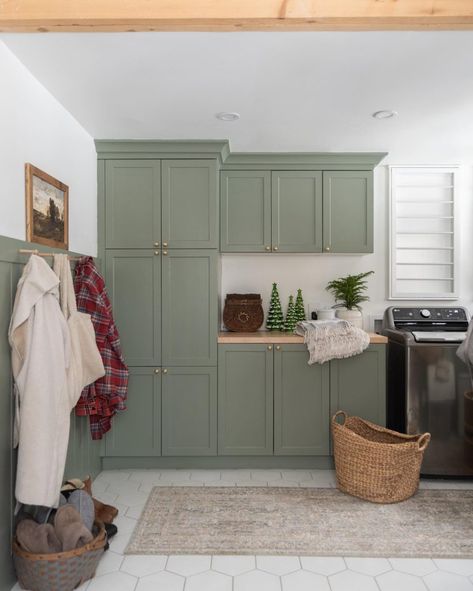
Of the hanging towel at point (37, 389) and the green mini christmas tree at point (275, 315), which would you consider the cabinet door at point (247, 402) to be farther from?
the hanging towel at point (37, 389)

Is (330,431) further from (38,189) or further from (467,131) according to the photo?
(38,189)

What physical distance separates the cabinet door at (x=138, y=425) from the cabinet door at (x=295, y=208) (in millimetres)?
1383

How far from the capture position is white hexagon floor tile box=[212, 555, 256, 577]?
2.22 meters

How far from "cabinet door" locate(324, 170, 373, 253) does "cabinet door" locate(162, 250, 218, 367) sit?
3.22 ft

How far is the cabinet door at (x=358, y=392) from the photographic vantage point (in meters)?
3.46

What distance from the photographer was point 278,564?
228 centimetres

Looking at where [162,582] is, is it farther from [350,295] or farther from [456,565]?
[350,295]

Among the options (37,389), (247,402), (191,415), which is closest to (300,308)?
(247,402)

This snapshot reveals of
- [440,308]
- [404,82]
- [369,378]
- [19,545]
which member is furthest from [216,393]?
[404,82]

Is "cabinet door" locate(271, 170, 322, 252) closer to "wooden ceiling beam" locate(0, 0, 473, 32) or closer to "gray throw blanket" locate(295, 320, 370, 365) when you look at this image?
"gray throw blanket" locate(295, 320, 370, 365)

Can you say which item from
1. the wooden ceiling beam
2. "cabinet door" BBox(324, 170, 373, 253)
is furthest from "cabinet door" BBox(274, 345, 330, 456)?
the wooden ceiling beam

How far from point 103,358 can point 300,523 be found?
1525 mm

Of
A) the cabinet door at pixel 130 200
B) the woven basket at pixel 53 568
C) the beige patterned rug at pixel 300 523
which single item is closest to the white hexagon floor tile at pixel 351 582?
the beige patterned rug at pixel 300 523

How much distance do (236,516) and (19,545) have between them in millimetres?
1169
